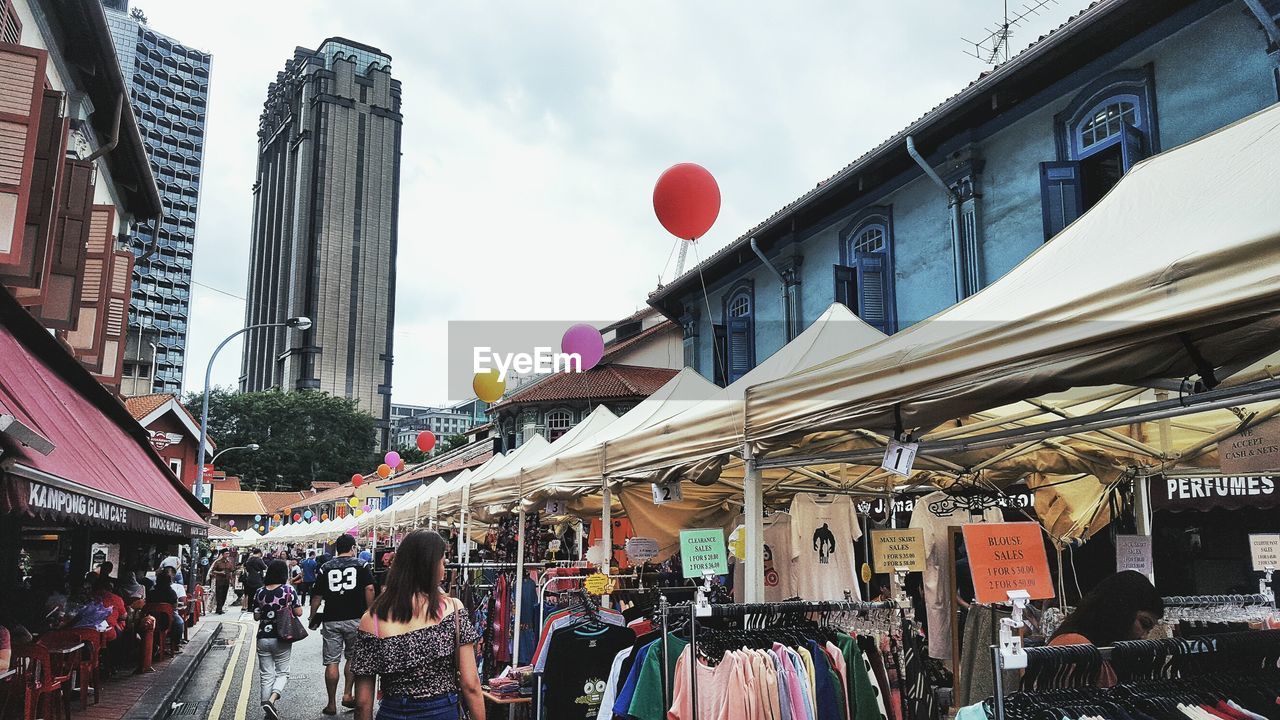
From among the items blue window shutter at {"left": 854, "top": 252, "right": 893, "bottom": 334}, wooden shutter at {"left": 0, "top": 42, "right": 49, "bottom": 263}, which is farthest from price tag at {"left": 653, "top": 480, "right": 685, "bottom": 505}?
blue window shutter at {"left": 854, "top": 252, "right": 893, "bottom": 334}

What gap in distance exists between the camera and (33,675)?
7859 mm

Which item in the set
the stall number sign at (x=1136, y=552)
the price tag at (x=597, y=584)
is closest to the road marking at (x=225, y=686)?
the price tag at (x=597, y=584)

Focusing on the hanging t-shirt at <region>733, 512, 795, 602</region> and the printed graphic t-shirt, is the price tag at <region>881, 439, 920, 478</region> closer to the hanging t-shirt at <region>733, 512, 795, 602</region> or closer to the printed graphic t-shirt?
the hanging t-shirt at <region>733, 512, 795, 602</region>

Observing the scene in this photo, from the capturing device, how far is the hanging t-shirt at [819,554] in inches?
282

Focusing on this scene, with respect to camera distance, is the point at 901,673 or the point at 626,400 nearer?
the point at 901,673

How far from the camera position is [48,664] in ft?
26.2

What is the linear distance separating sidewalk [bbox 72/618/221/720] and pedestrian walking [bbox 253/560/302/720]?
1.35 metres

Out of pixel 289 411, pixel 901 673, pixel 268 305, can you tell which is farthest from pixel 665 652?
pixel 268 305

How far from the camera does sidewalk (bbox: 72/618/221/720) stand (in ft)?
33.2

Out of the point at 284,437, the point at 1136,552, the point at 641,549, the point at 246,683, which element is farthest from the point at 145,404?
the point at 284,437

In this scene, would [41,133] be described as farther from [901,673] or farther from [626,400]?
[626,400]

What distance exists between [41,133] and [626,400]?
97.2 ft

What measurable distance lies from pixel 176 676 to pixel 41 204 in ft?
26.9

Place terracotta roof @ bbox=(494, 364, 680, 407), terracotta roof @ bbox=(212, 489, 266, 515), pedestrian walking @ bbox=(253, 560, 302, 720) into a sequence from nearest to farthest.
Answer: pedestrian walking @ bbox=(253, 560, 302, 720) → terracotta roof @ bbox=(494, 364, 680, 407) → terracotta roof @ bbox=(212, 489, 266, 515)
